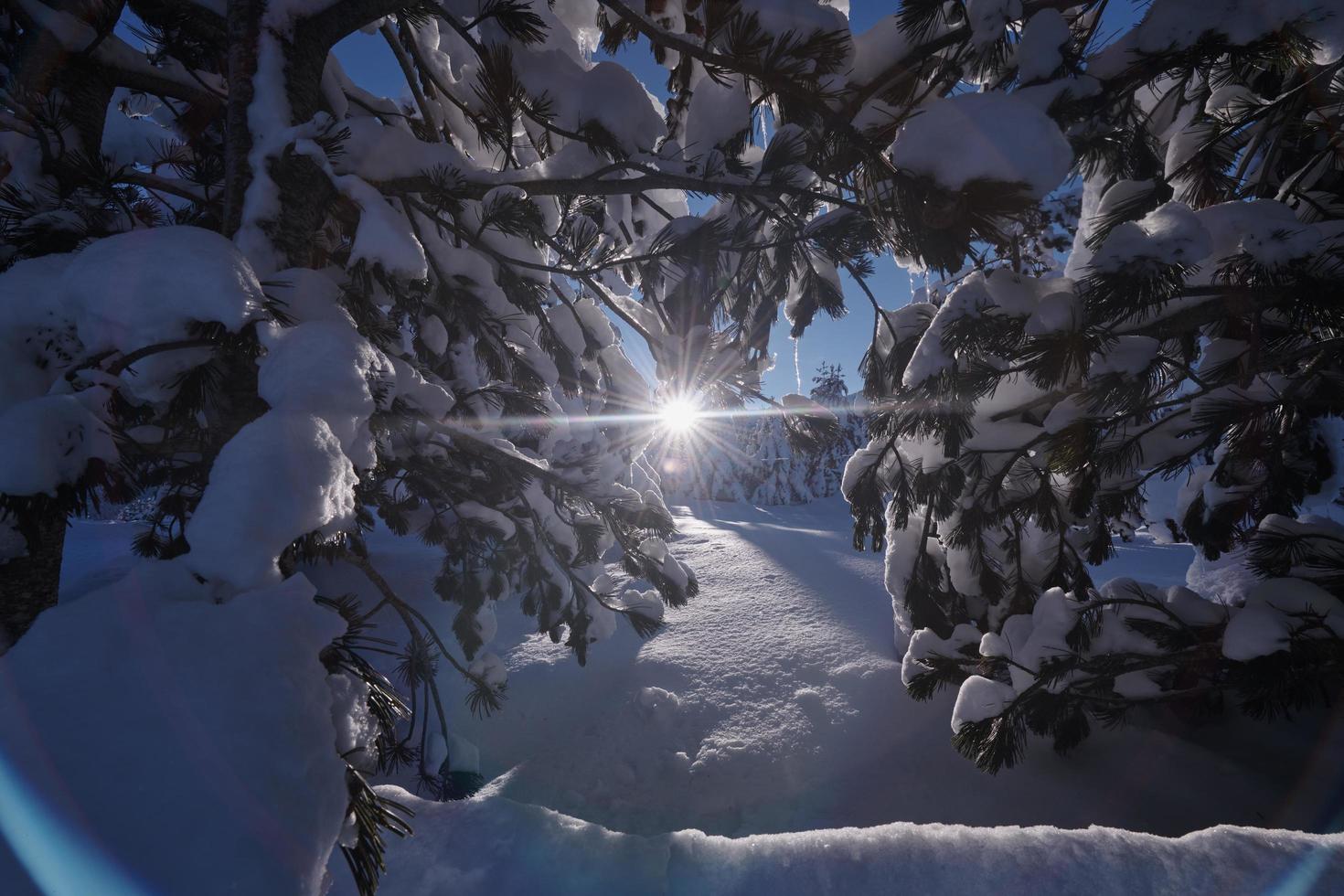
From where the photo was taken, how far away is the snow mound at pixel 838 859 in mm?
1168

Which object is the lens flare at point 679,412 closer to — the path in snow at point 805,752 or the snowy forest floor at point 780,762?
the snowy forest floor at point 780,762

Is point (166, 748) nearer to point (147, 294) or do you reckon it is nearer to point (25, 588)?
point (147, 294)

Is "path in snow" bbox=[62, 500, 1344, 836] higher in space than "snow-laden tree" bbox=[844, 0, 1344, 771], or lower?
lower

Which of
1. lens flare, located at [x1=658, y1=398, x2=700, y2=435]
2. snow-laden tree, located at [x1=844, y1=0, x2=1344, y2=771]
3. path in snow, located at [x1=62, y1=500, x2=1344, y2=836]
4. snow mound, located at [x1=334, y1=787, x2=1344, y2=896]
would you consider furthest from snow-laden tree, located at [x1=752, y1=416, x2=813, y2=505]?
snow mound, located at [x1=334, y1=787, x2=1344, y2=896]

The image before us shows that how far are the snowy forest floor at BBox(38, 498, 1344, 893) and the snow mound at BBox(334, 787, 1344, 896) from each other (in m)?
0.01

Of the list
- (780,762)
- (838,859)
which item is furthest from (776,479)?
(838,859)

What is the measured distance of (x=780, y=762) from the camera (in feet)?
11.0

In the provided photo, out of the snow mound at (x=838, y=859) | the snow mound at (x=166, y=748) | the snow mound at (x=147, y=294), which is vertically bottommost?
the snow mound at (x=838, y=859)

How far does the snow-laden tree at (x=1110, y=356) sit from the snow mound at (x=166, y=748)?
1.75 m

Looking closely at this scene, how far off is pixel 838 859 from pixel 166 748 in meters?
1.54

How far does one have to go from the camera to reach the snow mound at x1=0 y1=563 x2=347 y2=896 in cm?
72

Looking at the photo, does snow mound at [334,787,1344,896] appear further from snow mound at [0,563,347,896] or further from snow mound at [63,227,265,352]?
snow mound at [63,227,265,352]

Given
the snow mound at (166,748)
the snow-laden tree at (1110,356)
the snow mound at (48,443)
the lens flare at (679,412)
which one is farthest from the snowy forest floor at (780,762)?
the lens flare at (679,412)

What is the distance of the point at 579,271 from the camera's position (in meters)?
2.09
